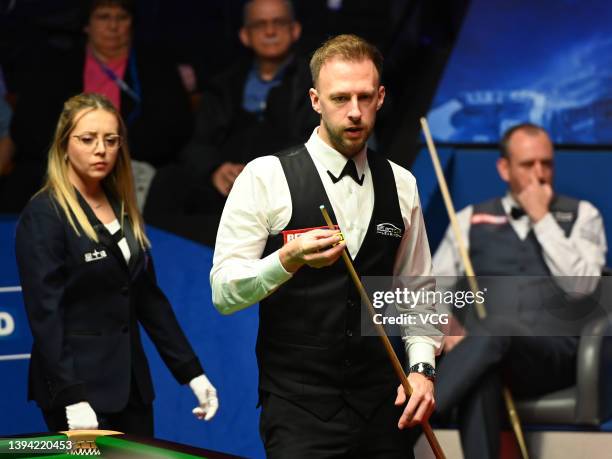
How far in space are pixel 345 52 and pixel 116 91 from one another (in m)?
2.64

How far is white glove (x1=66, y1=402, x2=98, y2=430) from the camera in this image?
11.2 feet

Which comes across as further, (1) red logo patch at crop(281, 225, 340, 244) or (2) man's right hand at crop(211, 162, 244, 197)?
(2) man's right hand at crop(211, 162, 244, 197)

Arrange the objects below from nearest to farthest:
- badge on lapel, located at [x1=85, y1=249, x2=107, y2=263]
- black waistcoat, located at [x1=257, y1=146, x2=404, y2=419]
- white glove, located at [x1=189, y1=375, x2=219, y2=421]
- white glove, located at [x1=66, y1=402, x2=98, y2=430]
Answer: black waistcoat, located at [x1=257, y1=146, x2=404, y2=419] → white glove, located at [x1=66, y1=402, x2=98, y2=430] → badge on lapel, located at [x1=85, y1=249, x2=107, y2=263] → white glove, located at [x1=189, y1=375, x2=219, y2=421]

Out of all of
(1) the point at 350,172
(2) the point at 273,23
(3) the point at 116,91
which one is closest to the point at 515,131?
(2) the point at 273,23

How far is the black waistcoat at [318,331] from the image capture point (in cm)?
293

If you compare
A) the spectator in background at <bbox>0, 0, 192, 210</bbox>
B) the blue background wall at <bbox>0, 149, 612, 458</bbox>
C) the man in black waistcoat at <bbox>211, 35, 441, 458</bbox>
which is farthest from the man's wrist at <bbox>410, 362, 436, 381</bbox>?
the spectator in background at <bbox>0, 0, 192, 210</bbox>

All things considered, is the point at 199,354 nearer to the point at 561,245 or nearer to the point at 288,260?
the point at 561,245

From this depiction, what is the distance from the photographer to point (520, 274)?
192 inches

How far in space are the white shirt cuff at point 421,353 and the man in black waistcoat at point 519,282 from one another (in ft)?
4.11

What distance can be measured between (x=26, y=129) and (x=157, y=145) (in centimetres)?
53

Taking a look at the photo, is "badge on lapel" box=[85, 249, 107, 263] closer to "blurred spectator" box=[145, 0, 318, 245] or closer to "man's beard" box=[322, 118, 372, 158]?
"man's beard" box=[322, 118, 372, 158]

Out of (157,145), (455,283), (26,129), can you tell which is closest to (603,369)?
(455,283)

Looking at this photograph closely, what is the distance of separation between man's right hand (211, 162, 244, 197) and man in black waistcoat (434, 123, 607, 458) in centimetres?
87

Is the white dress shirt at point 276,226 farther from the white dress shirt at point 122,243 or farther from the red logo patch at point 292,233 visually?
the white dress shirt at point 122,243
